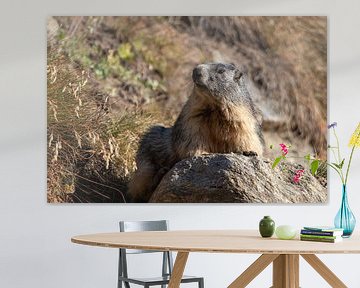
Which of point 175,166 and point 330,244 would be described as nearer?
point 330,244

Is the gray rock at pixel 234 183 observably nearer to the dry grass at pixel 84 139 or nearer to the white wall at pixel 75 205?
the white wall at pixel 75 205

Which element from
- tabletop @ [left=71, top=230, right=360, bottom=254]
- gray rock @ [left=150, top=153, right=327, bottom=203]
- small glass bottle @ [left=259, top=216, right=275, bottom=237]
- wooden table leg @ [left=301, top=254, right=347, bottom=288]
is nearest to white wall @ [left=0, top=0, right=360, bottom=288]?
gray rock @ [left=150, top=153, right=327, bottom=203]

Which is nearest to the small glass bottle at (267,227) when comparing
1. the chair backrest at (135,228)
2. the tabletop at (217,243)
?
the tabletop at (217,243)

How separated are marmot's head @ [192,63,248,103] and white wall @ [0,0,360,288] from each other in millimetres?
444

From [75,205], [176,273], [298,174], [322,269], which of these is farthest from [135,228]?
[298,174]

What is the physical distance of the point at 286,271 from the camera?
4.19 m

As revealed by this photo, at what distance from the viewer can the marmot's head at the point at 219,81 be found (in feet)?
20.6

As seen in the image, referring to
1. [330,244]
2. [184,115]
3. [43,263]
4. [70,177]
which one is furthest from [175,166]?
[330,244]

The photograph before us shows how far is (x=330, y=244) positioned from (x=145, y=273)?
267cm

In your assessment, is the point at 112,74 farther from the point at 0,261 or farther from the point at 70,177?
the point at 0,261

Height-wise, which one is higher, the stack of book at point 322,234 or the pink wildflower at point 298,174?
the pink wildflower at point 298,174

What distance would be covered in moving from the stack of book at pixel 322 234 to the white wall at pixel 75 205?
7.05ft

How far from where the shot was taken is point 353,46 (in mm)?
Answer: 6320

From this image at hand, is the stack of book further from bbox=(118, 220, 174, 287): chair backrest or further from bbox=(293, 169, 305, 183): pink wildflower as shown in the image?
bbox=(293, 169, 305, 183): pink wildflower
